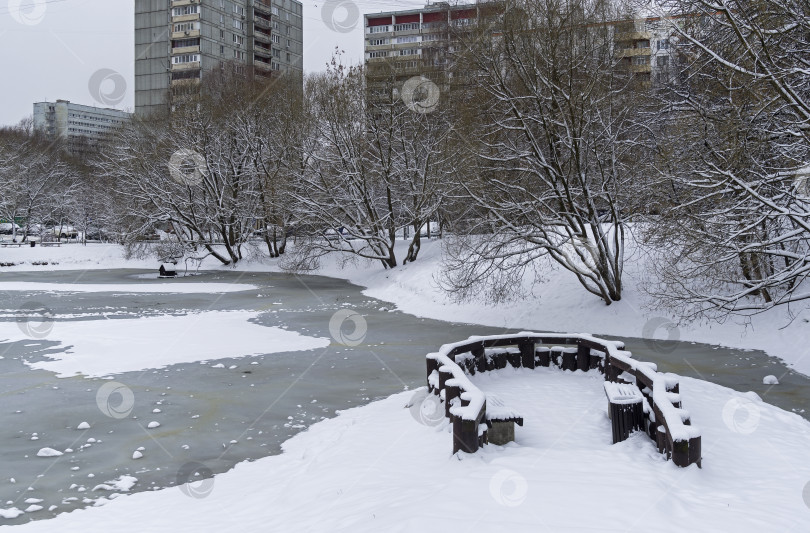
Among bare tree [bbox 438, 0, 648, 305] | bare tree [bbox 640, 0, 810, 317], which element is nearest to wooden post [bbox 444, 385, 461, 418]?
bare tree [bbox 640, 0, 810, 317]

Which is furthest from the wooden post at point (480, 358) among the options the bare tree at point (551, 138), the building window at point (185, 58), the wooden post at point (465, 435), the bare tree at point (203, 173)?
the building window at point (185, 58)

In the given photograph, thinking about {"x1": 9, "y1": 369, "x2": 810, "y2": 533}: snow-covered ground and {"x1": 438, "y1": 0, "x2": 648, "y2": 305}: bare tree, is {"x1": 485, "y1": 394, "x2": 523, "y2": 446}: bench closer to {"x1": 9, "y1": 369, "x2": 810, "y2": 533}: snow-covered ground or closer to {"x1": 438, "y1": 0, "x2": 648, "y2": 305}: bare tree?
{"x1": 9, "y1": 369, "x2": 810, "y2": 533}: snow-covered ground

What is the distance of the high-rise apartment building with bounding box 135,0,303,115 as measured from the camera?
8712 cm

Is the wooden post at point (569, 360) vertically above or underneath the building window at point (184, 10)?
underneath

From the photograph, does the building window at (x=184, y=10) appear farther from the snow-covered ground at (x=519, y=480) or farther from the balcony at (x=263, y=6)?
the snow-covered ground at (x=519, y=480)

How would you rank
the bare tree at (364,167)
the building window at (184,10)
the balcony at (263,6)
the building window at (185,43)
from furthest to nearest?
A: the balcony at (263,6) < the building window at (185,43) < the building window at (184,10) < the bare tree at (364,167)

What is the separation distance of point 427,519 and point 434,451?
6.95 ft

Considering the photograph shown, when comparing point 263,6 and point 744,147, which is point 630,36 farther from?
point 263,6

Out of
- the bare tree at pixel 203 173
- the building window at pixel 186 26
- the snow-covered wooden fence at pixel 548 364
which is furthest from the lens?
the building window at pixel 186 26

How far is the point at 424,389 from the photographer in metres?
10.3

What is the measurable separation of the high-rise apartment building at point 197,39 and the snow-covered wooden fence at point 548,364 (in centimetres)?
7985

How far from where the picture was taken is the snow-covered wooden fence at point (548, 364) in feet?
20.9

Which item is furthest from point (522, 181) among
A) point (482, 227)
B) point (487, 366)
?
point (487, 366)

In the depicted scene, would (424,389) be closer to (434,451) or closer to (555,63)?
(434,451)
